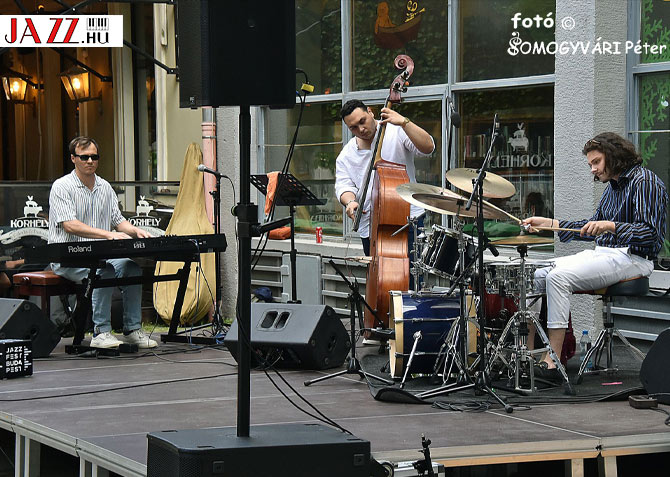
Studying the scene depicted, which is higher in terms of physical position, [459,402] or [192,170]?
[192,170]

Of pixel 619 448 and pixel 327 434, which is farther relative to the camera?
pixel 619 448

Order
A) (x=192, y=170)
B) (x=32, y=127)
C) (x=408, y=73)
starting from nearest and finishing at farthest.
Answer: (x=408, y=73) < (x=192, y=170) < (x=32, y=127)

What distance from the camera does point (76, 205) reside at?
24.2ft

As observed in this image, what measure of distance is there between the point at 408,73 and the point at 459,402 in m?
2.02

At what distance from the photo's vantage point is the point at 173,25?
10.4 metres

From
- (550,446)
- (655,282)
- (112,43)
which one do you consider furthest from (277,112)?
(550,446)

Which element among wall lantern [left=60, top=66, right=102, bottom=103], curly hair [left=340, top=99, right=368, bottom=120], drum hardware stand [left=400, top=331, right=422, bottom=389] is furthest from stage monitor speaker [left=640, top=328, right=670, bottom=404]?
wall lantern [left=60, top=66, right=102, bottom=103]

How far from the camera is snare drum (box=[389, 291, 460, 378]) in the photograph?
575 centimetres

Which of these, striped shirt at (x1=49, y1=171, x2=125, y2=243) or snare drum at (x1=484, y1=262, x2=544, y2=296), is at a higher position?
striped shirt at (x1=49, y1=171, x2=125, y2=243)

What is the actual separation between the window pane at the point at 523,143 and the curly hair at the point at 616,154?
1396mm

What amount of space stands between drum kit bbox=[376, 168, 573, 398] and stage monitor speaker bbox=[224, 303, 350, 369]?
0.48m

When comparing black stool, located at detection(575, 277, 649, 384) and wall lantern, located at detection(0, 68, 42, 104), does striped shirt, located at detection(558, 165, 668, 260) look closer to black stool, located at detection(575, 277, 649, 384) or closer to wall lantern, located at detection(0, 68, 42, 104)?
black stool, located at detection(575, 277, 649, 384)

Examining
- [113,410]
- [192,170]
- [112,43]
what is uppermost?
[112,43]

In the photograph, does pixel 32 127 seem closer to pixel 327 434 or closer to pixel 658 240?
pixel 658 240
